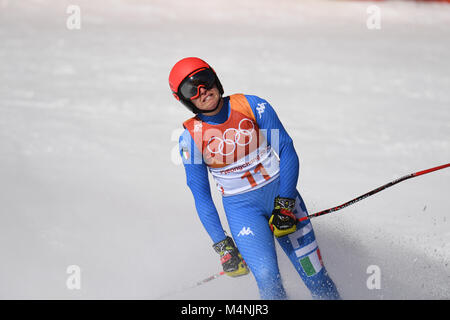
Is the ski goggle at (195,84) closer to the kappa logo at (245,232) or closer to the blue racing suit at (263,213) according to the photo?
the blue racing suit at (263,213)

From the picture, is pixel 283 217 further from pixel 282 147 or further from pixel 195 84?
pixel 195 84

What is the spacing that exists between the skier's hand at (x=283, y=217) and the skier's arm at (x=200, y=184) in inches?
13.0

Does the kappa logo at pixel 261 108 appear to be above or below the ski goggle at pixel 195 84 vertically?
below

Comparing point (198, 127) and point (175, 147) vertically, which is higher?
point (198, 127)

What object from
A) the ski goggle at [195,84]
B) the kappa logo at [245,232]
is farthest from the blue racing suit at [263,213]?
the ski goggle at [195,84]

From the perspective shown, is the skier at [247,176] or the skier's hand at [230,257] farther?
the skier's hand at [230,257]

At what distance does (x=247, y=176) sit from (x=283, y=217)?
334 millimetres

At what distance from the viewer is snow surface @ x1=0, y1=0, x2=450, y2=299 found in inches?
178

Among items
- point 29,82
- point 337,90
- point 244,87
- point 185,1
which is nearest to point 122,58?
point 29,82

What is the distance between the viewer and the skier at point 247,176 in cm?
309

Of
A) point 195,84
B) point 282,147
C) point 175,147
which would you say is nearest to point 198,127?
point 195,84

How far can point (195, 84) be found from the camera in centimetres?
306

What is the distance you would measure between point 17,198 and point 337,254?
3.38 meters

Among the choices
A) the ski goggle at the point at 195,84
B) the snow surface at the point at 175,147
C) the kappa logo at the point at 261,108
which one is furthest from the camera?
the snow surface at the point at 175,147
